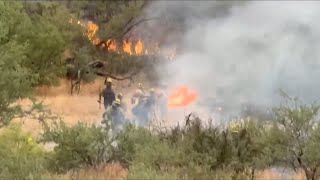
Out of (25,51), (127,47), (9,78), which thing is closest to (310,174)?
(9,78)

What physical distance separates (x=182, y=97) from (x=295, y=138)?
33.7 feet

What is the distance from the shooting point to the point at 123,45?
29141 millimetres

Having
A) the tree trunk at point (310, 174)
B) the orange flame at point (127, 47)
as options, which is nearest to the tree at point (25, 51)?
the orange flame at point (127, 47)

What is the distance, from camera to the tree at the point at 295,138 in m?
9.45

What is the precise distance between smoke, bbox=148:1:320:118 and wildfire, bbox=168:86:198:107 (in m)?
0.20

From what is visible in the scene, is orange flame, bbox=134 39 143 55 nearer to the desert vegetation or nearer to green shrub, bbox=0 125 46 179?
the desert vegetation

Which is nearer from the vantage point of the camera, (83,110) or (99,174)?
(99,174)

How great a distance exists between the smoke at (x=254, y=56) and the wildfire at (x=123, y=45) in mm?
4251

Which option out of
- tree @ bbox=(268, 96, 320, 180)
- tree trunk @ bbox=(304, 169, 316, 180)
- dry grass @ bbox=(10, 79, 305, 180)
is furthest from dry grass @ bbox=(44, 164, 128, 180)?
tree trunk @ bbox=(304, 169, 316, 180)

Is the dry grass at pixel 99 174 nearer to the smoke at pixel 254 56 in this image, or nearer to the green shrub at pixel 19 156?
the green shrub at pixel 19 156

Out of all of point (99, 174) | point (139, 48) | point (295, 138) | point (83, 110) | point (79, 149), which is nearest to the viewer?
point (295, 138)

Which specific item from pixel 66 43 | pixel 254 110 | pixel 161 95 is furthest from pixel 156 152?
pixel 66 43

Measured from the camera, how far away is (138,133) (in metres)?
10.7

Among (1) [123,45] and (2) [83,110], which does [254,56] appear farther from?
(1) [123,45]
